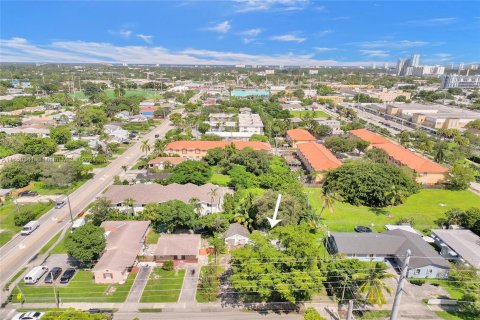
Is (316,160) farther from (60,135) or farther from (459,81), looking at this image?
(459,81)

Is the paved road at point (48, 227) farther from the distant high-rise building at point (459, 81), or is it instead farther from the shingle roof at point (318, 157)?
the distant high-rise building at point (459, 81)

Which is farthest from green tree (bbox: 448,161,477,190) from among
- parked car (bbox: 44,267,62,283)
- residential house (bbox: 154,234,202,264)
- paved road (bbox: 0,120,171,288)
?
paved road (bbox: 0,120,171,288)

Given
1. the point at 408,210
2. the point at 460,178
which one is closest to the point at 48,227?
the point at 408,210

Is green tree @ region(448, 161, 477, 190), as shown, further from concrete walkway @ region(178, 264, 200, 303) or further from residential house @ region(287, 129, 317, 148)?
concrete walkway @ region(178, 264, 200, 303)

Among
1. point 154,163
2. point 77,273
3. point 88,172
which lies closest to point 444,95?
point 154,163

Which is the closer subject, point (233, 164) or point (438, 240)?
point (438, 240)

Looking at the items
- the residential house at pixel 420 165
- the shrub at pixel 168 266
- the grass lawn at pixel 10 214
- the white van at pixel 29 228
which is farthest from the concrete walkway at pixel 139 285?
the residential house at pixel 420 165

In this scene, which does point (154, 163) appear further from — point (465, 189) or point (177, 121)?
point (465, 189)
